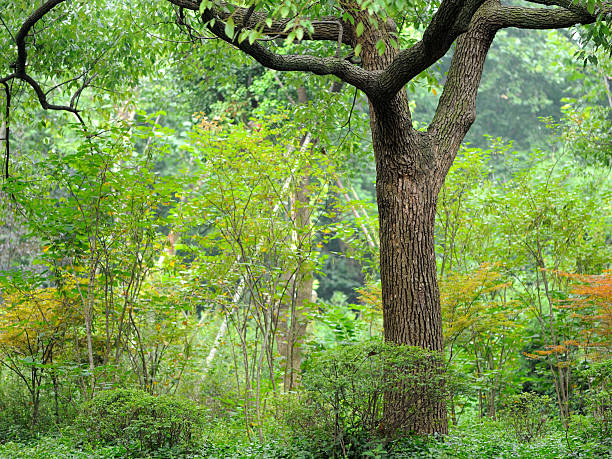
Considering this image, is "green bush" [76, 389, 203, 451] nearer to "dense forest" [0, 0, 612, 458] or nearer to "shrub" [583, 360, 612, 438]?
"dense forest" [0, 0, 612, 458]

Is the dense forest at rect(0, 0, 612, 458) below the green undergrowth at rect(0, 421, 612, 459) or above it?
above

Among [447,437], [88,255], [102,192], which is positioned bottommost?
[447,437]

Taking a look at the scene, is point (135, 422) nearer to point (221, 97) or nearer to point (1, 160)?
point (1, 160)

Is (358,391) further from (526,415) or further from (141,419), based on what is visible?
(526,415)

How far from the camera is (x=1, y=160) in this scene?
713 centimetres

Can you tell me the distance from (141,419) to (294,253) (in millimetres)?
2652

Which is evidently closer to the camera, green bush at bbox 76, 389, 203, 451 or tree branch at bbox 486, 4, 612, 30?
green bush at bbox 76, 389, 203, 451

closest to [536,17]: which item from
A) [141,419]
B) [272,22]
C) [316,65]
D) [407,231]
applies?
[316,65]

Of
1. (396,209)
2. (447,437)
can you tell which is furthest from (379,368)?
(396,209)

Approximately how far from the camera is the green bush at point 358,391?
3.70m

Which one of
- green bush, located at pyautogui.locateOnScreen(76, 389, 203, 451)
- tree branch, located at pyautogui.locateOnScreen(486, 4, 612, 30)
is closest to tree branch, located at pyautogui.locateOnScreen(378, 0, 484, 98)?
tree branch, located at pyautogui.locateOnScreen(486, 4, 612, 30)

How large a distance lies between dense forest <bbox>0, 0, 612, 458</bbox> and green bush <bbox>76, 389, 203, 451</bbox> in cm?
2

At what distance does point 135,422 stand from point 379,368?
6.18ft

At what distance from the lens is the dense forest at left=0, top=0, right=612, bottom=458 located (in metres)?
4.05
